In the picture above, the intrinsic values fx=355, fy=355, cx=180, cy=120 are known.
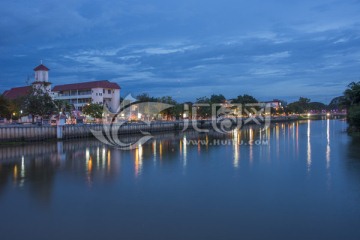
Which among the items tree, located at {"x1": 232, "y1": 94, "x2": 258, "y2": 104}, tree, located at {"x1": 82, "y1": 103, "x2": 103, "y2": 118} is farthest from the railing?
tree, located at {"x1": 232, "y1": 94, "x2": 258, "y2": 104}

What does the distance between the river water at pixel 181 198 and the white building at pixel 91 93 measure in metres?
38.6

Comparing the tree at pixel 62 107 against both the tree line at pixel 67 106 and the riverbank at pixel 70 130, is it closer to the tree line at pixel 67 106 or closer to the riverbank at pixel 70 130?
the tree line at pixel 67 106

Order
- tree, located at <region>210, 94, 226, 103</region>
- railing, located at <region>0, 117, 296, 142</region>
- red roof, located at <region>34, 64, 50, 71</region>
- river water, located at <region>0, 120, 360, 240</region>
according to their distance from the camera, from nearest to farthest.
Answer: river water, located at <region>0, 120, 360, 240</region> < railing, located at <region>0, 117, 296, 142</region> < red roof, located at <region>34, 64, 50, 71</region> < tree, located at <region>210, 94, 226, 103</region>

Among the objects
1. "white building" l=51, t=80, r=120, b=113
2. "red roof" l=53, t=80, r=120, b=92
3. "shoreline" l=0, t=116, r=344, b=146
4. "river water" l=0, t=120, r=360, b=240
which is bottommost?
"river water" l=0, t=120, r=360, b=240

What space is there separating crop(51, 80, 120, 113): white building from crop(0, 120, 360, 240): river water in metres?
38.6

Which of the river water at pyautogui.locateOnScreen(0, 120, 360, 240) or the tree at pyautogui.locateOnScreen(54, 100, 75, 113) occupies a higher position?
the tree at pyautogui.locateOnScreen(54, 100, 75, 113)

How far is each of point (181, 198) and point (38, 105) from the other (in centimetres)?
3291

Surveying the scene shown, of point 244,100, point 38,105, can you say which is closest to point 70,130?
point 38,105

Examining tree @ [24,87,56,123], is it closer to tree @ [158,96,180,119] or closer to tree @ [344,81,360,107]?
tree @ [158,96,180,119]

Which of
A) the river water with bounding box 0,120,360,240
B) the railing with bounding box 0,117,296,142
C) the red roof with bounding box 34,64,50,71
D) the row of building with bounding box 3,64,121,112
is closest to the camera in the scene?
the river water with bounding box 0,120,360,240

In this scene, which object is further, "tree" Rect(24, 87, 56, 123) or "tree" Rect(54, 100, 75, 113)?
"tree" Rect(54, 100, 75, 113)

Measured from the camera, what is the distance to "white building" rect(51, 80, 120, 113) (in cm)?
6369

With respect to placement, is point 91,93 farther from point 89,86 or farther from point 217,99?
point 217,99

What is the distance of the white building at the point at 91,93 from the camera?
63.7 meters
